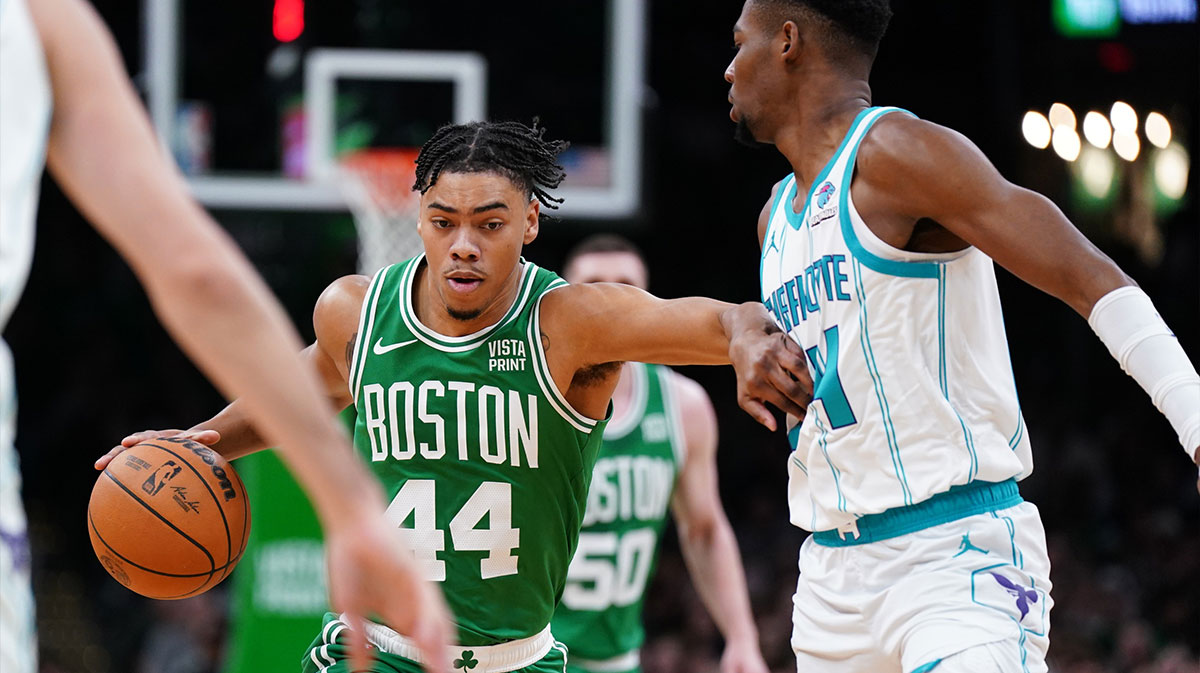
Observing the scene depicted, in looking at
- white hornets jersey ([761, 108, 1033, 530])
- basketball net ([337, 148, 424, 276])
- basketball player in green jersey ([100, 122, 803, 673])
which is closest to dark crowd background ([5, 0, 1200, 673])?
basketball net ([337, 148, 424, 276])

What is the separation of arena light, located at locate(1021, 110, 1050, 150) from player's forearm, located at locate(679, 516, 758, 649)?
703 centimetres

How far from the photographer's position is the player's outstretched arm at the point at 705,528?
240 inches

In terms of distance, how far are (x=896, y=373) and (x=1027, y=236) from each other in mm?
443

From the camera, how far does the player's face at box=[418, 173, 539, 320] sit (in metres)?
3.81

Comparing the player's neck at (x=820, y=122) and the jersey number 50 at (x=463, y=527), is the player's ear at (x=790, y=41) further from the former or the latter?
the jersey number 50 at (x=463, y=527)

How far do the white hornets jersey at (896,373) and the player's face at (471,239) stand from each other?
830mm

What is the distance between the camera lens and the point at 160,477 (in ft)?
12.1

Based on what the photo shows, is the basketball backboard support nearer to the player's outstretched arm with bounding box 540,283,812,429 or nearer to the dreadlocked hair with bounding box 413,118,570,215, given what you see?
the dreadlocked hair with bounding box 413,118,570,215

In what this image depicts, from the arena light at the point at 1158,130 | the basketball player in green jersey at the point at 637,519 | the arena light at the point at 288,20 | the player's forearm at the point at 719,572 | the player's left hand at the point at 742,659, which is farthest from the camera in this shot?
the arena light at the point at 1158,130

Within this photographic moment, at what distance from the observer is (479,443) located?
377 cm

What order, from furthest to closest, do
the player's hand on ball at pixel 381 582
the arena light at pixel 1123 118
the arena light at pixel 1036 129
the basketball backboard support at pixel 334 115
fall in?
1. the arena light at pixel 1036 129
2. the arena light at pixel 1123 118
3. the basketball backboard support at pixel 334 115
4. the player's hand on ball at pixel 381 582

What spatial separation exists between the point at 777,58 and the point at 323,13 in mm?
5257

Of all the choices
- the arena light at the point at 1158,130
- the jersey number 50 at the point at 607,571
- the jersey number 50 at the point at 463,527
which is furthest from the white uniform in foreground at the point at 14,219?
the arena light at the point at 1158,130

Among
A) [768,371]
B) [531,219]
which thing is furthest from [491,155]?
[768,371]
